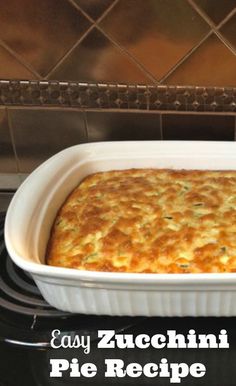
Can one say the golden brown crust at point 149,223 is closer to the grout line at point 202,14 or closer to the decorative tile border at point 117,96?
the decorative tile border at point 117,96

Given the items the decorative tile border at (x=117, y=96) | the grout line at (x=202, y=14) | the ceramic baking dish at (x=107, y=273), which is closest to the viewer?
the ceramic baking dish at (x=107, y=273)

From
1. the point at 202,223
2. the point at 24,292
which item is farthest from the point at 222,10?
the point at 24,292

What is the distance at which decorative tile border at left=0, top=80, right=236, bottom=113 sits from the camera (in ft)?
3.76

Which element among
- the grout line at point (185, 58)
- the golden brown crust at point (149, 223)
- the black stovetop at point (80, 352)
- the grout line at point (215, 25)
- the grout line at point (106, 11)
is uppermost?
the grout line at point (106, 11)

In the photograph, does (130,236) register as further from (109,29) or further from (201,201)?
(109,29)

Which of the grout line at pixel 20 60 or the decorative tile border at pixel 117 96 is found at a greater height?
the grout line at pixel 20 60

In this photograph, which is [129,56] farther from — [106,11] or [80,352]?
[80,352]

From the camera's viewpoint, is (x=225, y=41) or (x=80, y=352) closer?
(x=80, y=352)

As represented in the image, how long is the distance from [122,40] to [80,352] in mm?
619

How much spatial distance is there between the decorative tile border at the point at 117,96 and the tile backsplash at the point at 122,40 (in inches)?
0.7

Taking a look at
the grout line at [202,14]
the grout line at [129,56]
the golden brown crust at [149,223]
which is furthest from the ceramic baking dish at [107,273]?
the grout line at [202,14]

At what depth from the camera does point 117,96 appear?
46.2 inches

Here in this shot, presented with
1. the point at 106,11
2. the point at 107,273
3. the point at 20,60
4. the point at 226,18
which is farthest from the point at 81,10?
the point at 107,273

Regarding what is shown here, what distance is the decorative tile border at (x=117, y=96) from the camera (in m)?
1.14
